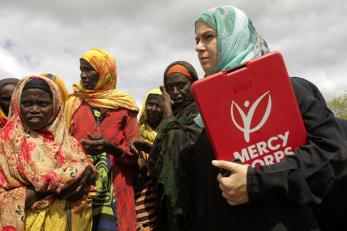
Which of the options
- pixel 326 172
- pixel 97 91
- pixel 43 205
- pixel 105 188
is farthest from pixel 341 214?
pixel 97 91

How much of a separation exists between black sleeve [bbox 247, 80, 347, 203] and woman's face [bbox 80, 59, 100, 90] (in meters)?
2.42

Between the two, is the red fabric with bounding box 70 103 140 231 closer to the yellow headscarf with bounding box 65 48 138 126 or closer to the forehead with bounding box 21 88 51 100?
the yellow headscarf with bounding box 65 48 138 126

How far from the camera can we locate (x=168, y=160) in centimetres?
227

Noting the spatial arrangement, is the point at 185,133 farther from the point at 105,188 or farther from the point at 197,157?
the point at 105,188

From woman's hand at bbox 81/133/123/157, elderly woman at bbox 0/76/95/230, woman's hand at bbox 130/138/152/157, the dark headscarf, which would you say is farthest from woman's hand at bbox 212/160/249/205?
the dark headscarf

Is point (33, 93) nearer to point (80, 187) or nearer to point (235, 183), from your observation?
point (80, 187)

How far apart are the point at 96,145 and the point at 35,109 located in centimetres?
60

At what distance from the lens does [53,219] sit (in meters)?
2.23

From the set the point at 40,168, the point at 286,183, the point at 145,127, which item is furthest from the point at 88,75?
the point at 286,183

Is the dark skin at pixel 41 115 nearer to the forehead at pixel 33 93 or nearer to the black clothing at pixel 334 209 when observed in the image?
the forehead at pixel 33 93

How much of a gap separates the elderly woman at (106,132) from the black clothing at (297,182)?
1580mm

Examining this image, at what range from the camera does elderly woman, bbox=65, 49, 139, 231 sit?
2900 mm

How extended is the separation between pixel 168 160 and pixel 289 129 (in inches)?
40.9

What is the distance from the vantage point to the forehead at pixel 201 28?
165 cm
